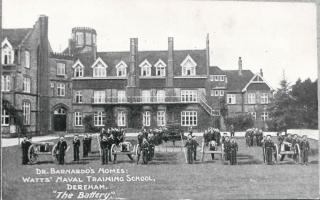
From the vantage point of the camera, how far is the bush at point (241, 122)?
6418 mm

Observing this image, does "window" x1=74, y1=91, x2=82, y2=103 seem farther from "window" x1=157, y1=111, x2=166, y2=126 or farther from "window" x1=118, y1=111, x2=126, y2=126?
"window" x1=157, y1=111, x2=166, y2=126

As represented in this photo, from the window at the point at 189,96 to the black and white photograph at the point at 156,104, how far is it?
0.13 feet

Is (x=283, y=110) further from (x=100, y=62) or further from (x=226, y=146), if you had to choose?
(x=100, y=62)

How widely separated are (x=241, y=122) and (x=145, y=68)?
6.76 ft

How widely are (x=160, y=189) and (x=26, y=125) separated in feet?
8.43

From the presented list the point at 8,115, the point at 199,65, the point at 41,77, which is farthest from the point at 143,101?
the point at 8,115

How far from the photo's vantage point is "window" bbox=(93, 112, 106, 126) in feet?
20.4

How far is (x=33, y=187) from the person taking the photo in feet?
18.3

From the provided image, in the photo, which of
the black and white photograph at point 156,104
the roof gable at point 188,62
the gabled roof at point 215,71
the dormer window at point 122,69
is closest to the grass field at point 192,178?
the black and white photograph at point 156,104

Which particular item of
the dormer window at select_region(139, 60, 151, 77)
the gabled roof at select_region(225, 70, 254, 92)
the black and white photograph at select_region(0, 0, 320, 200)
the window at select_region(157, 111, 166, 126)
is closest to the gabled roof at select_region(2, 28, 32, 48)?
the black and white photograph at select_region(0, 0, 320, 200)

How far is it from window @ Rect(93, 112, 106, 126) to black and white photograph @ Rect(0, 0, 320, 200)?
0.02 meters

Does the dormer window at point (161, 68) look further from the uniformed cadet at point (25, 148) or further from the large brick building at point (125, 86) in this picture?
the uniformed cadet at point (25, 148)

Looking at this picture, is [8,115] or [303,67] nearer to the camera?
[8,115]

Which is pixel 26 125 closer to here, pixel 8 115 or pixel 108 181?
pixel 8 115
